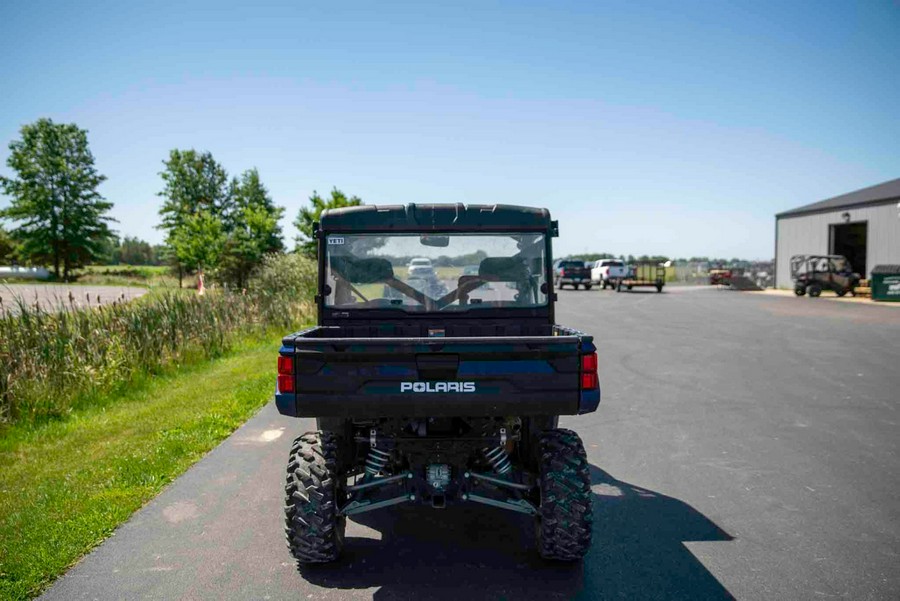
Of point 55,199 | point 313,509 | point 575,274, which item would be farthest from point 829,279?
point 55,199

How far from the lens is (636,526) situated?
15.0ft

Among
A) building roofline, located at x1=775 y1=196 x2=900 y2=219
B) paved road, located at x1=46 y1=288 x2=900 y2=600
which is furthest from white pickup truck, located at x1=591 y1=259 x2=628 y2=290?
paved road, located at x1=46 y1=288 x2=900 y2=600

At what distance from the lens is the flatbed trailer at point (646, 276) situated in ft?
127

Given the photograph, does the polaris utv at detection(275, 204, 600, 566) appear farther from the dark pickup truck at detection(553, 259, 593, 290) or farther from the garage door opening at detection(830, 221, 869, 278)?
the garage door opening at detection(830, 221, 869, 278)

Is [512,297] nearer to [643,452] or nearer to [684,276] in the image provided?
[643,452]

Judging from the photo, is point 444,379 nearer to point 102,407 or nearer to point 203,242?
point 102,407

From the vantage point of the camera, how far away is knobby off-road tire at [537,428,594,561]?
3.75 meters

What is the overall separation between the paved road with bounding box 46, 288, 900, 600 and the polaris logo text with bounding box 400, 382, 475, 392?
3.86 ft

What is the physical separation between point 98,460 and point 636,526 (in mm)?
5196

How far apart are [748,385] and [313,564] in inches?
320

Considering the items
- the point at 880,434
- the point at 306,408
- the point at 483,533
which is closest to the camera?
the point at 306,408

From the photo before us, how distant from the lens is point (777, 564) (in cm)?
393

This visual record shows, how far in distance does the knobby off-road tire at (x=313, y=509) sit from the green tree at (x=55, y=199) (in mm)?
70042

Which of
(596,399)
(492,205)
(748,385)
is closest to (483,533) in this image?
(596,399)
